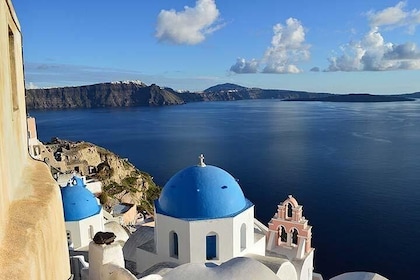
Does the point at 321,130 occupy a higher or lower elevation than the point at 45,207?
lower

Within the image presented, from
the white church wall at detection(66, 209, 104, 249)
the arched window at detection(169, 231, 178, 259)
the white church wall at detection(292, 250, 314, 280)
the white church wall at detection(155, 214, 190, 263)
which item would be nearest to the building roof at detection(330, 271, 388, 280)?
the white church wall at detection(155, 214, 190, 263)

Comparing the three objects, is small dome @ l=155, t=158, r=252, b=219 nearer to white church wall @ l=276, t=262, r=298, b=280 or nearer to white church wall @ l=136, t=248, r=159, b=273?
white church wall @ l=136, t=248, r=159, b=273

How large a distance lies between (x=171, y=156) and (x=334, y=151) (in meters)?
24.5

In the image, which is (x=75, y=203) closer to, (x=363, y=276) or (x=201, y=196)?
(x=201, y=196)

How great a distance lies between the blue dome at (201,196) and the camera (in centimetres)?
1102

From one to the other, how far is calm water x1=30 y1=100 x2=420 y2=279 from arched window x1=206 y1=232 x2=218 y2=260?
57.5 ft

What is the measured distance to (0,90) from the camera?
3223 millimetres

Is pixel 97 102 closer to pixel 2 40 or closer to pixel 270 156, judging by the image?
pixel 270 156

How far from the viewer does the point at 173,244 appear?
11578 mm

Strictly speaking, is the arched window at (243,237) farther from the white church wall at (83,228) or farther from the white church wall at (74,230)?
the white church wall at (74,230)

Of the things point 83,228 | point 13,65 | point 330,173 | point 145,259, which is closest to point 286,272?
point 145,259

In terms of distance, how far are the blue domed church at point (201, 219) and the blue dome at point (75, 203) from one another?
15.0ft

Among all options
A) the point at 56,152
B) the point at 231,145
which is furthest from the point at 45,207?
the point at 231,145

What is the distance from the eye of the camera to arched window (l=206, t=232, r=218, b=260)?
445 inches
